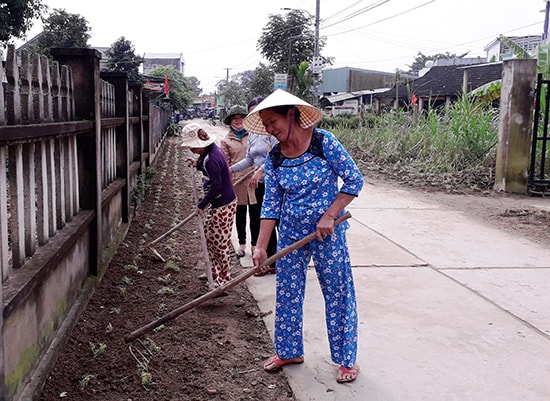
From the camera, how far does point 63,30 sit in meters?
29.8

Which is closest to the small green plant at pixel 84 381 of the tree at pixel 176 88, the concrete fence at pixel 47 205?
the concrete fence at pixel 47 205

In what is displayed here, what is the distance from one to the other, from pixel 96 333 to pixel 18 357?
1194mm

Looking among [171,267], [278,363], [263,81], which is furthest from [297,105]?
[263,81]

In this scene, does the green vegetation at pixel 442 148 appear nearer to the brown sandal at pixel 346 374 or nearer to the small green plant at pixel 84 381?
the brown sandal at pixel 346 374

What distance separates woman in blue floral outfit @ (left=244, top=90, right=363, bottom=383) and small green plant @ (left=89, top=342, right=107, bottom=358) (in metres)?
1.11

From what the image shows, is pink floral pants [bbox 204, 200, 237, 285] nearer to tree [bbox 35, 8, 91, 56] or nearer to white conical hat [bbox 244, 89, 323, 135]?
white conical hat [bbox 244, 89, 323, 135]

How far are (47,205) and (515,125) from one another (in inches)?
339

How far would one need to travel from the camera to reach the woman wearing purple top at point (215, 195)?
4.41 m

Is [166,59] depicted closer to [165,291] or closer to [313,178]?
[165,291]

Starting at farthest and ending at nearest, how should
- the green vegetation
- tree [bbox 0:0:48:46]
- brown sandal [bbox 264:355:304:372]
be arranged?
tree [bbox 0:0:48:46] → the green vegetation → brown sandal [bbox 264:355:304:372]

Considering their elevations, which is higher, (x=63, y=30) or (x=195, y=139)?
(x=63, y=30)

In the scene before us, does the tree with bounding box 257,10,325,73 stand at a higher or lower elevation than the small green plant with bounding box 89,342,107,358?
higher

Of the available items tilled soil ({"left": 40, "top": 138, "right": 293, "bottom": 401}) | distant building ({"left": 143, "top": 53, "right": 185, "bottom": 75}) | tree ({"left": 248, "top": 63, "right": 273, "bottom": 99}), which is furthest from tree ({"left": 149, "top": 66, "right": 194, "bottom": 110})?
distant building ({"left": 143, "top": 53, "right": 185, "bottom": 75})

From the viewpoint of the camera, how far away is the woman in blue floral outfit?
300 cm
